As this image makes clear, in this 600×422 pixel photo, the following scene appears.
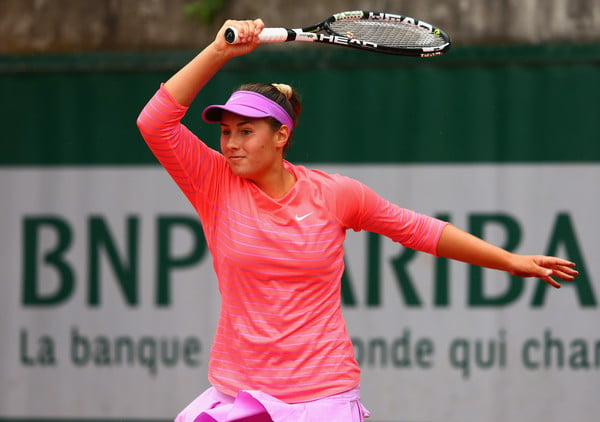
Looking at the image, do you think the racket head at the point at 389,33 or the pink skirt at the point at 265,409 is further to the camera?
the racket head at the point at 389,33

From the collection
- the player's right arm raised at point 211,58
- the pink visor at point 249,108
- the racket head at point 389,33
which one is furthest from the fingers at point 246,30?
the racket head at point 389,33

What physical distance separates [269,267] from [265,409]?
1.42 feet

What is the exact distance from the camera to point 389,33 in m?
3.77

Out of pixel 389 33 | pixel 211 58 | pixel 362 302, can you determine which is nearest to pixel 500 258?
pixel 389 33

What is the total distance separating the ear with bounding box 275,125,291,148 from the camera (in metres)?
3.25

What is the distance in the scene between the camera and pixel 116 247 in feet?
20.6

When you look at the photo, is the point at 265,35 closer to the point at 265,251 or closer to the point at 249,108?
the point at 249,108

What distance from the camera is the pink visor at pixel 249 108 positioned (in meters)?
3.10

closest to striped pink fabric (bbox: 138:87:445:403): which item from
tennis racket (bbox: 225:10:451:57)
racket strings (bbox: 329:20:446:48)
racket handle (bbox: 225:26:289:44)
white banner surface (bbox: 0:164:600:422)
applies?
racket handle (bbox: 225:26:289:44)

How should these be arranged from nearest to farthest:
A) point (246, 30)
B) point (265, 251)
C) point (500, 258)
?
point (246, 30), point (265, 251), point (500, 258)

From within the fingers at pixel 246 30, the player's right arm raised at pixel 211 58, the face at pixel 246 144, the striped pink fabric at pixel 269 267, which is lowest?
the striped pink fabric at pixel 269 267

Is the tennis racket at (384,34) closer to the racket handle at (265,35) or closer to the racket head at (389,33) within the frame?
the racket head at (389,33)

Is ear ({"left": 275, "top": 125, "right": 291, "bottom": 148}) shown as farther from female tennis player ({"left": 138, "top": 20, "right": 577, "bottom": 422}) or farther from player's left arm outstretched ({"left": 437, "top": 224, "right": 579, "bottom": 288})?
player's left arm outstretched ({"left": 437, "top": 224, "right": 579, "bottom": 288})

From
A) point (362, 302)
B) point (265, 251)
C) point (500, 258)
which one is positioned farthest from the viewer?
point (362, 302)
